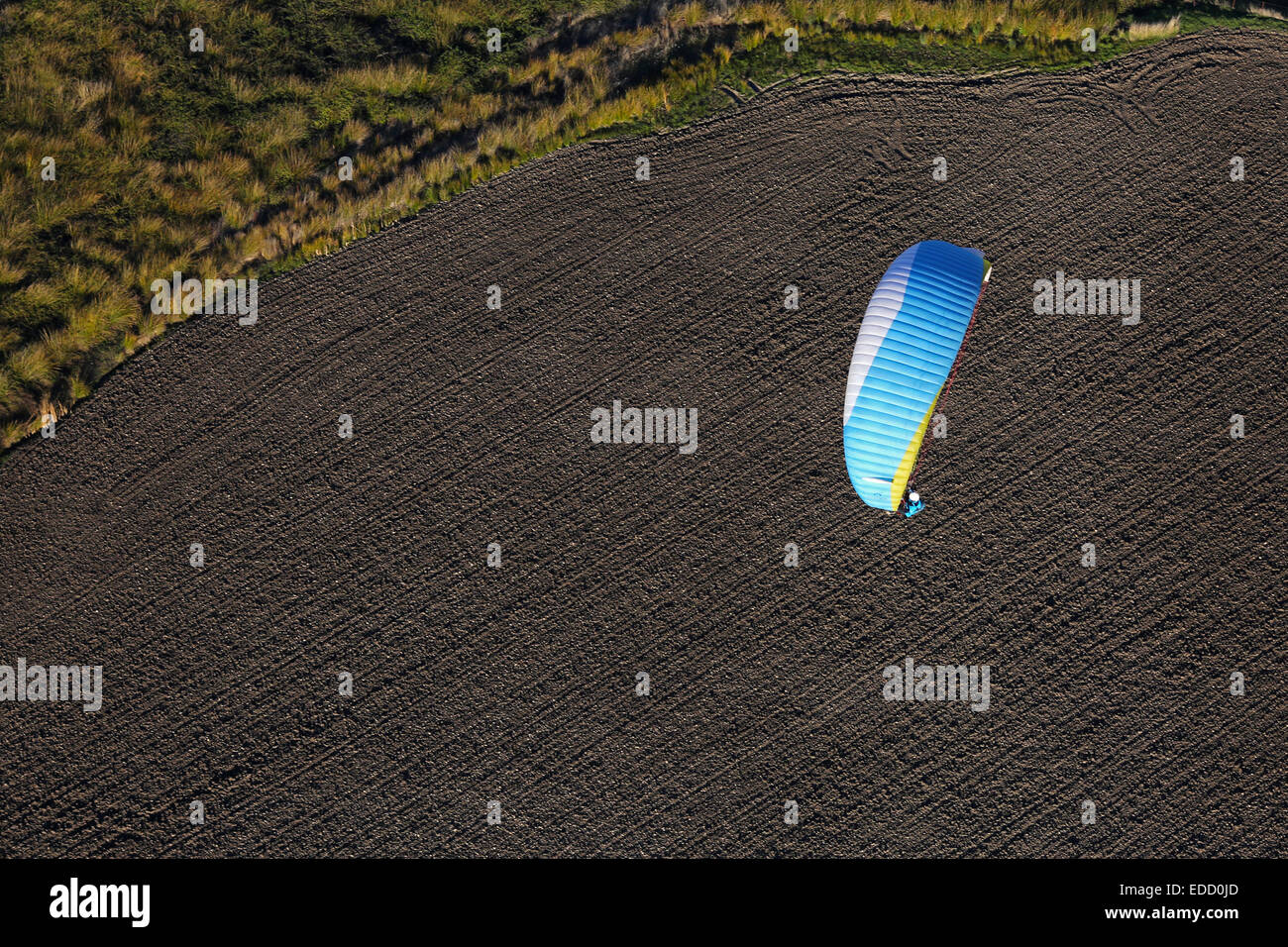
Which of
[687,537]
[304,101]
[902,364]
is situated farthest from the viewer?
[304,101]

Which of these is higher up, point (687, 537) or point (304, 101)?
point (304, 101)

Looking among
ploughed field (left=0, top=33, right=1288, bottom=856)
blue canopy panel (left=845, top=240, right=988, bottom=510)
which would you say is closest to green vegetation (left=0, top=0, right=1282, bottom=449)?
ploughed field (left=0, top=33, right=1288, bottom=856)

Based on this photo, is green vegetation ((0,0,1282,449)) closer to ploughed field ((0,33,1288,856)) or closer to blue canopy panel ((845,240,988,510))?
ploughed field ((0,33,1288,856))

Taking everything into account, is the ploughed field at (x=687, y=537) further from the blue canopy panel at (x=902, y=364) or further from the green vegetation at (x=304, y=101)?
the blue canopy panel at (x=902, y=364)

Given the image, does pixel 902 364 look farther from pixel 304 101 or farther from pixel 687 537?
pixel 304 101

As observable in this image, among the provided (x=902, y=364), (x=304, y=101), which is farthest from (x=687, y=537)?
(x=304, y=101)

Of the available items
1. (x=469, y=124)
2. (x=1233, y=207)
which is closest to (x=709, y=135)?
(x=469, y=124)
